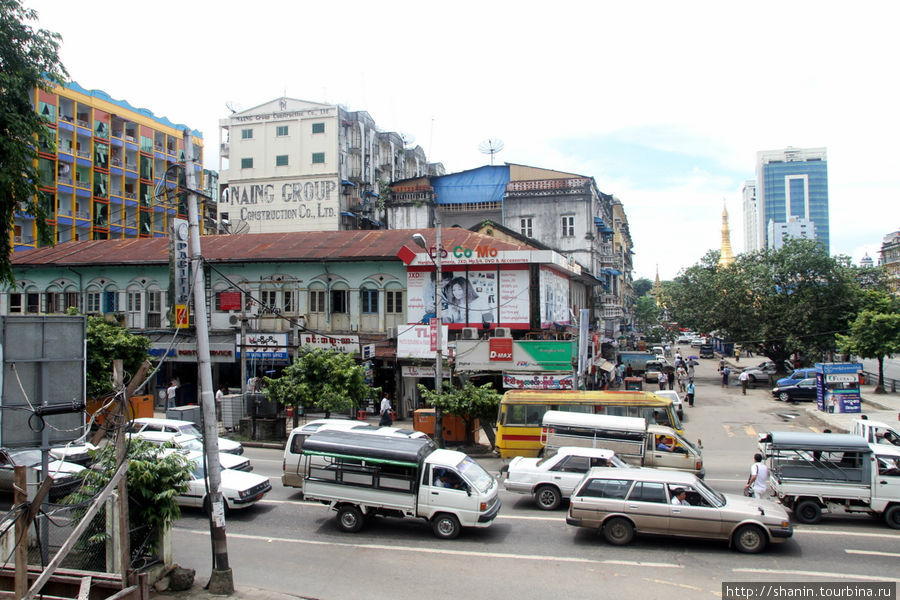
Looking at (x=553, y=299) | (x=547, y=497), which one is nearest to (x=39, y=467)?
(x=547, y=497)

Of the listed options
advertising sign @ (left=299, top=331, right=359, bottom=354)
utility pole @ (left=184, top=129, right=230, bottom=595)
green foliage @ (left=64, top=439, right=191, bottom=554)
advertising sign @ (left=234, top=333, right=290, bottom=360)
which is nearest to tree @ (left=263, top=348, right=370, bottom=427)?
advertising sign @ (left=299, top=331, right=359, bottom=354)

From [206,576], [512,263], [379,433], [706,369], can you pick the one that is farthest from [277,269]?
[706,369]

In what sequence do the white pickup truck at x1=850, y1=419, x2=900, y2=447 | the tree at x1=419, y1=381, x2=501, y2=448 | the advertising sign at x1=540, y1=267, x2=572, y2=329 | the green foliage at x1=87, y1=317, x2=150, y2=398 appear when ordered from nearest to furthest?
the white pickup truck at x1=850, y1=419, x2=900, y2=447, the tree at x1=419, y1=381, x2=501, y2=448, the green foliage at x1=87, y1=317, x2=150, y2=398, the advertising sign at x1=540, y1=267, x2=572, y2=329

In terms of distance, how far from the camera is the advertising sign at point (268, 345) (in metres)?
32.0

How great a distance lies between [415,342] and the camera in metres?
29.6

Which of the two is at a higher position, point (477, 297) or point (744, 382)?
point (477, 297)

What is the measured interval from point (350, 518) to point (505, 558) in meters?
3.56

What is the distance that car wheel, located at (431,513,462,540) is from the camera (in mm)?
13727

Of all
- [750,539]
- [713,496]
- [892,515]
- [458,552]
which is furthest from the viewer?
[892,515]

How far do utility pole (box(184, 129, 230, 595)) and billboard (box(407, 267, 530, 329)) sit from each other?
19.9 meters

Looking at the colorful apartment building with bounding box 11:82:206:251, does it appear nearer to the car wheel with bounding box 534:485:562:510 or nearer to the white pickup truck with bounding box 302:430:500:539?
the white pickup truck with bounding box 302:430:500:539

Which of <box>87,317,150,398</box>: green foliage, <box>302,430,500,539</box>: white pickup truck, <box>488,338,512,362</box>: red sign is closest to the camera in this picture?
<box>302,430,500,539</box>: white pickup truck

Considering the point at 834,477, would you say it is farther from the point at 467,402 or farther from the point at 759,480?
the point at 467,402

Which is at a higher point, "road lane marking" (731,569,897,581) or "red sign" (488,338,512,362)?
"red sign" (488,338,512,362)
